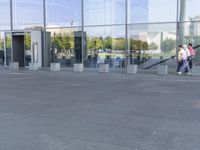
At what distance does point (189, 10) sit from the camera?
2170cm

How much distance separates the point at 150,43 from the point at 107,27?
11.7 feet

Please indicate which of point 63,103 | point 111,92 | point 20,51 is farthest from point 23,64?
point 63,103

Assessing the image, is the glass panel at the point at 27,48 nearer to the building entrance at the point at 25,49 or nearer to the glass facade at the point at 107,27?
the building entrance at the point at 25,49

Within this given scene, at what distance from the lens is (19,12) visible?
1063 inches

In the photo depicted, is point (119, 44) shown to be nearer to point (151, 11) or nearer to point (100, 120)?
point (151, 11)

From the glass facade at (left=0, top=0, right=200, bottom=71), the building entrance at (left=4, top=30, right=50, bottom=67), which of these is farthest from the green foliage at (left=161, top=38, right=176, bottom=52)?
the building entrance at (left=4, top=30, right=50, bottom=67)

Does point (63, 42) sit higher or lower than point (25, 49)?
higher

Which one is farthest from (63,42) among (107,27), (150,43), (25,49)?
(150,43)

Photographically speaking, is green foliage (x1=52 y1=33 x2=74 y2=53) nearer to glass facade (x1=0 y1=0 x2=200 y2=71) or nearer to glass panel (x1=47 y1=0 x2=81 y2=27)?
glass facade (x1=0 y1=0 x2=200 y2=71)

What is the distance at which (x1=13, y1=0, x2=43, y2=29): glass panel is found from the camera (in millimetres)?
A: 26141

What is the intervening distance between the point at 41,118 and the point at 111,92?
478 cm

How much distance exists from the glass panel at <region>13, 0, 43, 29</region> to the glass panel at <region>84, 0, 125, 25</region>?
4.18 m

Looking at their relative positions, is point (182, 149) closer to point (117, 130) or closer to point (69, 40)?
point (117, 130)

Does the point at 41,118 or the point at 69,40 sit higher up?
the point at 69,40
